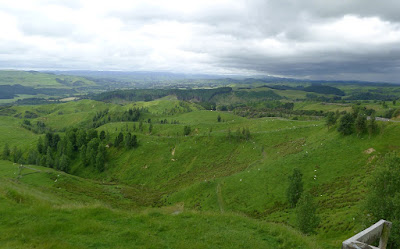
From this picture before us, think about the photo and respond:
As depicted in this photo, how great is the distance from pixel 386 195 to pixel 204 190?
59106 mm

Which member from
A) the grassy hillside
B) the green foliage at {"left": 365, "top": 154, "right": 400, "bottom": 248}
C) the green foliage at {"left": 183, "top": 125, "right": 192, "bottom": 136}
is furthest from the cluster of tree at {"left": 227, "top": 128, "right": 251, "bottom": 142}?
the green foliage at {"left": 365, "top": 154, "right": 400, "bottom": 248}

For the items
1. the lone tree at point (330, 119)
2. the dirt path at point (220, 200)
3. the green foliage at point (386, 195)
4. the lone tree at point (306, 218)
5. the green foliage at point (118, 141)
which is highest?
the lone tree at point (330, 119)

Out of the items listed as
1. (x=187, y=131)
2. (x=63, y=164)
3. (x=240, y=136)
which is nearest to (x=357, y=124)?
(x=240, y=136)

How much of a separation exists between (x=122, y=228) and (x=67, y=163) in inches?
5323

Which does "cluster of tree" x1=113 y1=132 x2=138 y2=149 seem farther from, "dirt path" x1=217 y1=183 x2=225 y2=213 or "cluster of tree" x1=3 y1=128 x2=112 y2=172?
"dirt path" x1=217 y1=183 x2=225 y2=213

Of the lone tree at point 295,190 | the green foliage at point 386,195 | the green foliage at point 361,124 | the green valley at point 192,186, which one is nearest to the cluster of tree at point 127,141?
the green valley at point 192,186

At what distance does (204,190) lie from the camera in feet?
262

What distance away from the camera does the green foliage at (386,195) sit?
25.9 metres

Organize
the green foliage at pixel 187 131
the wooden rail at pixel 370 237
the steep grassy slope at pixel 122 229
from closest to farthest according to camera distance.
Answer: the wooden rail at pixel 370 237 → the steep grassy slope at pixel 122 229 → the green foliage at pixel 187 131

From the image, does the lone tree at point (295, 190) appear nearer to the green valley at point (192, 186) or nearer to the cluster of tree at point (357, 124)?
the green valley at point (192, 186)

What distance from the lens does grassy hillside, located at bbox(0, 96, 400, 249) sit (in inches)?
722

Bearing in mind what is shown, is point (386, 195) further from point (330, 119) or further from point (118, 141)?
point (118, 141)

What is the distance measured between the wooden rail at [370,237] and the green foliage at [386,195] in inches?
658

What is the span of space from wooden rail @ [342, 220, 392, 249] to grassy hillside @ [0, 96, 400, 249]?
18.3 ft
